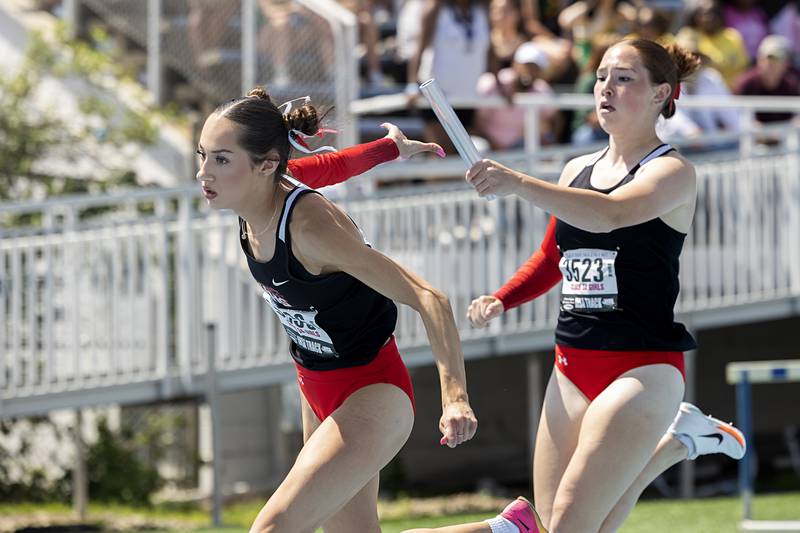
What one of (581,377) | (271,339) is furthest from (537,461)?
(271,339)

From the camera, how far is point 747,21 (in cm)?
1308

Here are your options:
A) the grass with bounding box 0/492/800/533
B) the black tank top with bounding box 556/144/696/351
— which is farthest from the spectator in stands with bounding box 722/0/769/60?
the black tank top with bounding box 556/144/696/351

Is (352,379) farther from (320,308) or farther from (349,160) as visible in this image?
(349,160)

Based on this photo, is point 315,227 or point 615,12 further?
point 615,12

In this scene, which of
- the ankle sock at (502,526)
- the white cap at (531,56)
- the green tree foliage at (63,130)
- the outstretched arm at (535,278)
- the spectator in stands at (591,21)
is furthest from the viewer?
the spectator in stands at (591,21)

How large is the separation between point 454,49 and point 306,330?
7001 mm

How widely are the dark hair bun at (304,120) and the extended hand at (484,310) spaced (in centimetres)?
84

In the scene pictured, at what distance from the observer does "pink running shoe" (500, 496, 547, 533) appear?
15.1 ft

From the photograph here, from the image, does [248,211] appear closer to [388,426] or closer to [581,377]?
[388,426]

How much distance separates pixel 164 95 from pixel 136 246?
11.9ft

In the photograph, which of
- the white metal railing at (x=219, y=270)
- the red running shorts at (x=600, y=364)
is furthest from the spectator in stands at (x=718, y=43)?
the red running shorts at (x=600, y=364)

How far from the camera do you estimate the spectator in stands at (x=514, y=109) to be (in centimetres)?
1101

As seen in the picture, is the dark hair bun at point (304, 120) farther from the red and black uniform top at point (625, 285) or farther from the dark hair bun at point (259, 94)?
the red and black uniform top at point (625, 285)

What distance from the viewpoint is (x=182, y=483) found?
1159 centimetres
